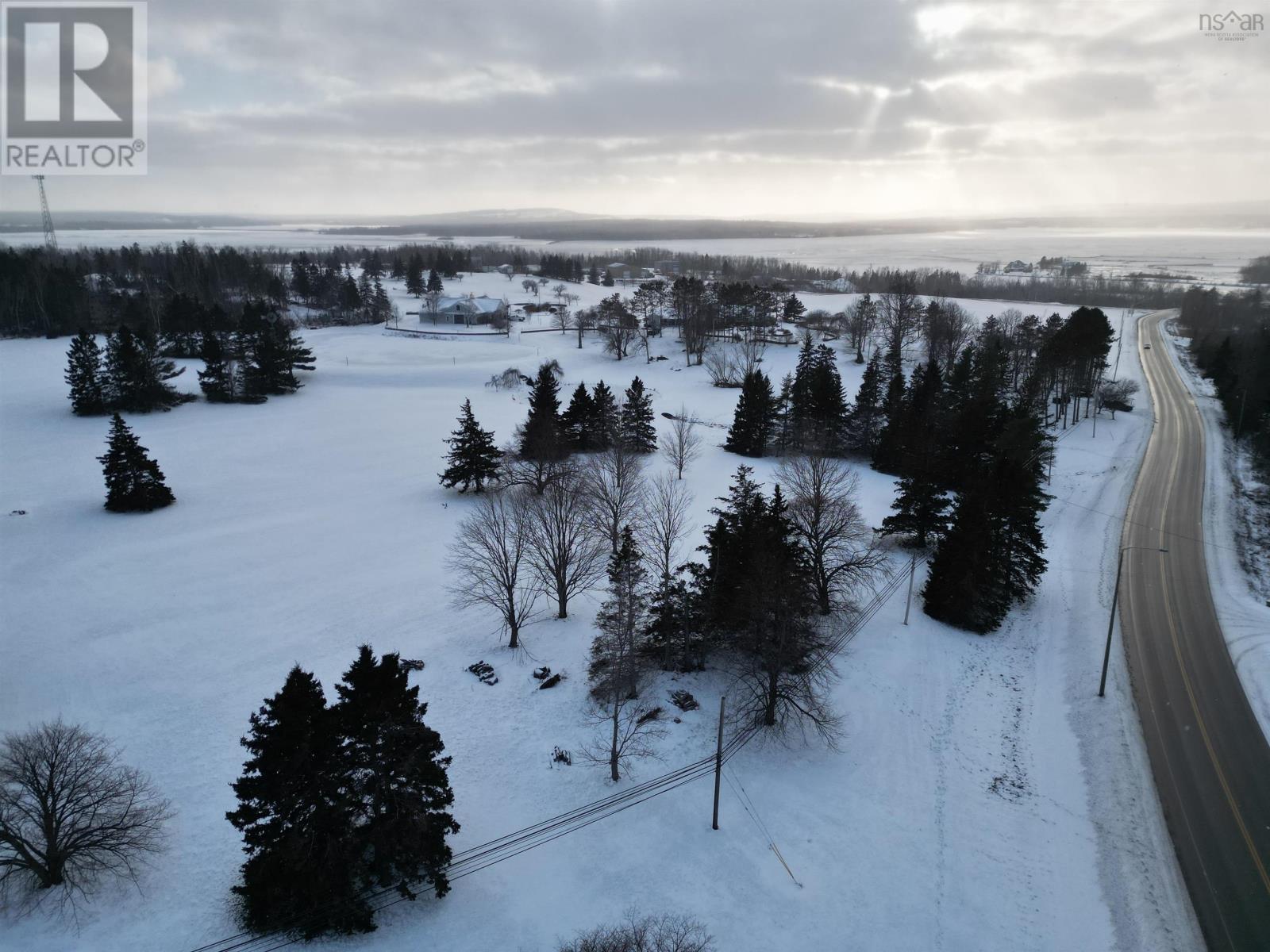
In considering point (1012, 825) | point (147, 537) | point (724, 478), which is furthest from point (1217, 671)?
point (147, 537)

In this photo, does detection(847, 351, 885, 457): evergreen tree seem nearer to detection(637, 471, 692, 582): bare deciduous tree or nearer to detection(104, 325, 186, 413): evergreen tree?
detection(637, 471, 692, 582): bare deciduous tree

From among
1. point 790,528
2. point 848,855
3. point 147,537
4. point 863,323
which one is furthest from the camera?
point 863,323

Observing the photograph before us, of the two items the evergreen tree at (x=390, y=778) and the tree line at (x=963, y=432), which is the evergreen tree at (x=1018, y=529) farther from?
the evergreen tree at (x=390, y=778)

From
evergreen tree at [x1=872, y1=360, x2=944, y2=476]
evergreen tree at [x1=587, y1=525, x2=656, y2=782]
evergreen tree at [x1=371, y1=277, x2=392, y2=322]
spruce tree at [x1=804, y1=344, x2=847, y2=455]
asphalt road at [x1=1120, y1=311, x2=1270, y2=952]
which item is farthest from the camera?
evergreen tree at [x1=371, y1=277, x2=392, y2=322]

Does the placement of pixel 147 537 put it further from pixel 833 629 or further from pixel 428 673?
pixel 833 629

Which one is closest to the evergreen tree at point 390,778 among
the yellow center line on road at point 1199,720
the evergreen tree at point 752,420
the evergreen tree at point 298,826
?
the evergreen tree at point 298,826

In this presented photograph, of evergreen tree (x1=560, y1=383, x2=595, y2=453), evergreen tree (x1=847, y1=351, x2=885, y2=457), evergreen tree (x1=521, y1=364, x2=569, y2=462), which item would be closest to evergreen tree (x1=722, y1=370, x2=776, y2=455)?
evergreen tree (x1=847, y1=351, x2=885, y2=457)
